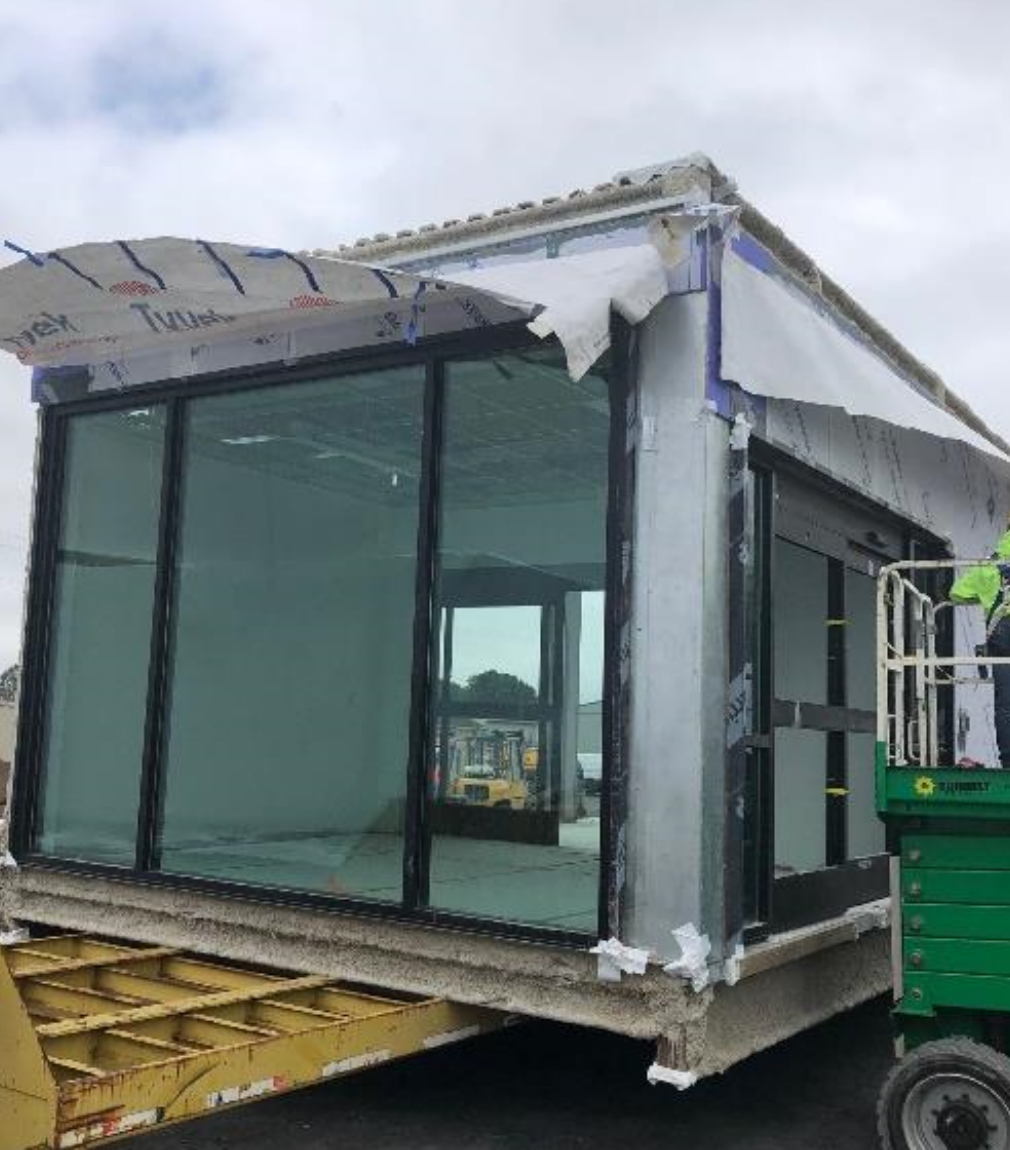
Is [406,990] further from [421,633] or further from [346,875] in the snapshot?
[421,633]

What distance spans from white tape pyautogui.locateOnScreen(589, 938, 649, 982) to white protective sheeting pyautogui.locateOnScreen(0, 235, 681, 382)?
7.98 ft

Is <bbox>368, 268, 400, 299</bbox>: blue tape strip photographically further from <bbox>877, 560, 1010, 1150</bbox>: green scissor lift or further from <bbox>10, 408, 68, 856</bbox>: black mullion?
<bbox>10, 408, 68, 856</bbox>: black mullion

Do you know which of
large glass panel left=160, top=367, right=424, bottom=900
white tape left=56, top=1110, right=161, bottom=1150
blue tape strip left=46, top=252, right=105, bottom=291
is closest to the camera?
white tape left=56, top=1110, right=161, bottom=1150

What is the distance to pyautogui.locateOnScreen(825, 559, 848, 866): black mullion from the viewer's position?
7.29 m

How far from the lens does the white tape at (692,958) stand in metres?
5.15

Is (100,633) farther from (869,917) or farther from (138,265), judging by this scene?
(869,917)

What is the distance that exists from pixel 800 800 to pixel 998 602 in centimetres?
211

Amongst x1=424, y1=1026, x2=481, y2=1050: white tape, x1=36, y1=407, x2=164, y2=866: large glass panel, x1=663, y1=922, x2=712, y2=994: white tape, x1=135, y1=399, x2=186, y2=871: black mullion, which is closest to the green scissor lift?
x1=663, y1=922, x2=712, y2=994: white tape

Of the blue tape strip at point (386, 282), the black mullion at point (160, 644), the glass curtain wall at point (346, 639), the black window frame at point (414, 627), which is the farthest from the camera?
the black mullion at point (160, 644)

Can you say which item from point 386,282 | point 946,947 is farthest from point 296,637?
point 946,947

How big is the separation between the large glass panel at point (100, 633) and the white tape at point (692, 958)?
3576 millimetres

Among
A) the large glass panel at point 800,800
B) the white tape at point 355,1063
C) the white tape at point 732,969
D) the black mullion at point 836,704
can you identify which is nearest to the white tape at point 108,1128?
the white tape at point 355,1063

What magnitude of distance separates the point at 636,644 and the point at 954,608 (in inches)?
179

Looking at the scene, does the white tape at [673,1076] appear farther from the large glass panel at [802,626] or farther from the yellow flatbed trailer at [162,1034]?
the large glass panel at [802,626]
